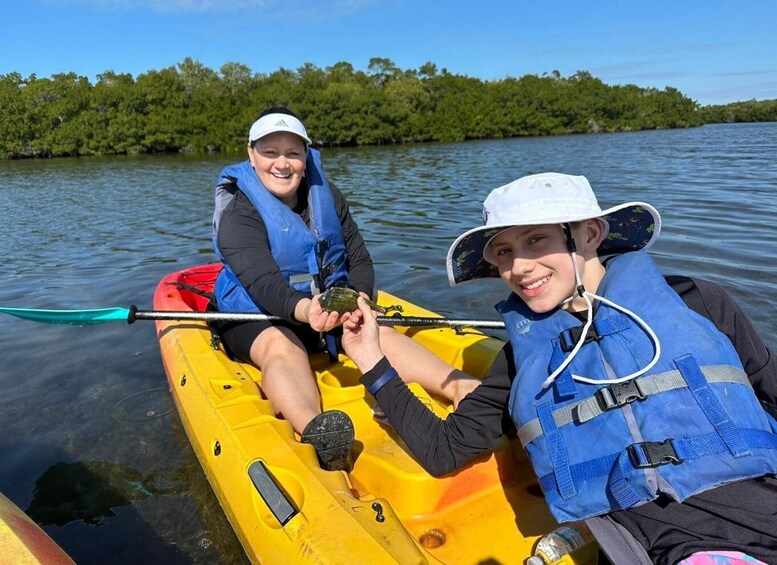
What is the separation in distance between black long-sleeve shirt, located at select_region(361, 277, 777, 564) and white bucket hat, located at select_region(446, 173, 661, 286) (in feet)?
0.68

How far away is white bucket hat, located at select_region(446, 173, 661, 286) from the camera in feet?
5.39

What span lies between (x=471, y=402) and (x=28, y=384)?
367cm

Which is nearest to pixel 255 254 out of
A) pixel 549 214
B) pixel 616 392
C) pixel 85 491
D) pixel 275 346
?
pixel 275 346

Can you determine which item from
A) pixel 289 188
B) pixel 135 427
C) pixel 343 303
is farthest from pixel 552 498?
pixel 135 427

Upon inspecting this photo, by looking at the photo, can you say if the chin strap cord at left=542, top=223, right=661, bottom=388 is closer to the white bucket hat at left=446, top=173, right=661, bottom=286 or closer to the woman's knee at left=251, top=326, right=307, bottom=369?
the white bucket hat at left=446, top=173, right=661, bottom=286

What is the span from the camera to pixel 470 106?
185 ft

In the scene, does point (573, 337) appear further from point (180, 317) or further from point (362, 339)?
point (180, 317)

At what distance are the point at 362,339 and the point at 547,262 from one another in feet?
2.44

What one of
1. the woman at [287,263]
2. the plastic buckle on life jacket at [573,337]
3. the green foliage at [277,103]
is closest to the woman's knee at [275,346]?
the woman at [287,263]

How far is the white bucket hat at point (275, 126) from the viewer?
9.92ft

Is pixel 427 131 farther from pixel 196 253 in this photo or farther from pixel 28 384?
pixel 28 384

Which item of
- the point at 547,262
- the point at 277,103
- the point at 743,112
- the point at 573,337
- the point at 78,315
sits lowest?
the point at 78,315

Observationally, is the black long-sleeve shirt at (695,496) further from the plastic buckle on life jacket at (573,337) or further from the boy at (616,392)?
the plastic buckle on life jacket at (573,337)

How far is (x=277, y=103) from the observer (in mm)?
49219
